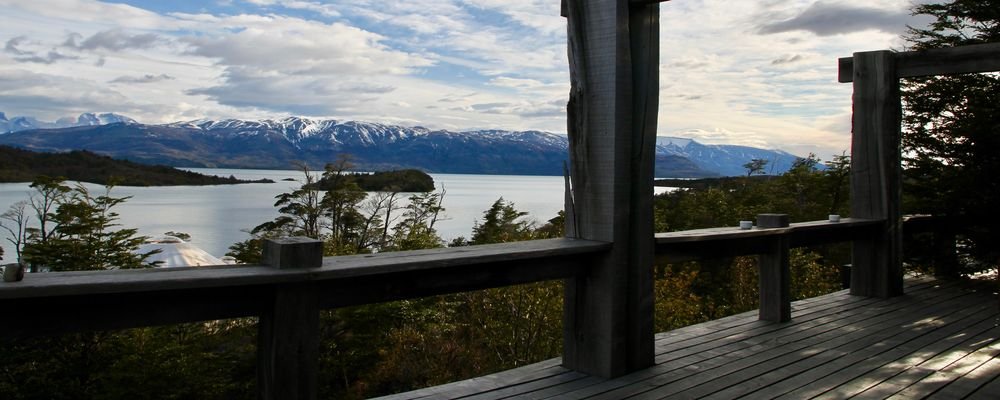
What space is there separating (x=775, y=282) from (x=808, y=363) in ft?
3.37

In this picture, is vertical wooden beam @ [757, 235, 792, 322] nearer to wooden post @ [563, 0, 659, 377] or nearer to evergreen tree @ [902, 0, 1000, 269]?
wooden post @ [563, 0, 659, 377]

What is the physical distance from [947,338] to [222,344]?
877 inches

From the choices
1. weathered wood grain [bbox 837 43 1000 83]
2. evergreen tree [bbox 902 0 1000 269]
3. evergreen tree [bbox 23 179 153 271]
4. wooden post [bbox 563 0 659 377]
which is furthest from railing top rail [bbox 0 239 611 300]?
evergreen tree [bbox 23 179 153 271]

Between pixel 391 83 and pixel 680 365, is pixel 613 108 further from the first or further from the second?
pixel 391 83

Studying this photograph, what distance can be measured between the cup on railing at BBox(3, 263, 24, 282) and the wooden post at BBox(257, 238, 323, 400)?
69 centimetres

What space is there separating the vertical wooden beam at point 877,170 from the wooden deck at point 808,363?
53 cm

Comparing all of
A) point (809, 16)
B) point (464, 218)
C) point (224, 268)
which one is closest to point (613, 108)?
point (224, 268)

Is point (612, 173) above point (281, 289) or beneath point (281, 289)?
above

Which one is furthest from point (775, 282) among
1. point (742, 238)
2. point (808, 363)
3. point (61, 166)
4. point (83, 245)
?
point (61, 166)

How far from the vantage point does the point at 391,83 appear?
126 metres

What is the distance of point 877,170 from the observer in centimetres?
550

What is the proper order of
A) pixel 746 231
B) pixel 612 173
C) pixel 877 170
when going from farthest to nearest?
pixel 877 170, pixel 746 231, pixel 612 173

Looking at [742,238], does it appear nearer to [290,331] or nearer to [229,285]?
[290,331]

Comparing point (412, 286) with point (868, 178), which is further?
point (868, 178)
